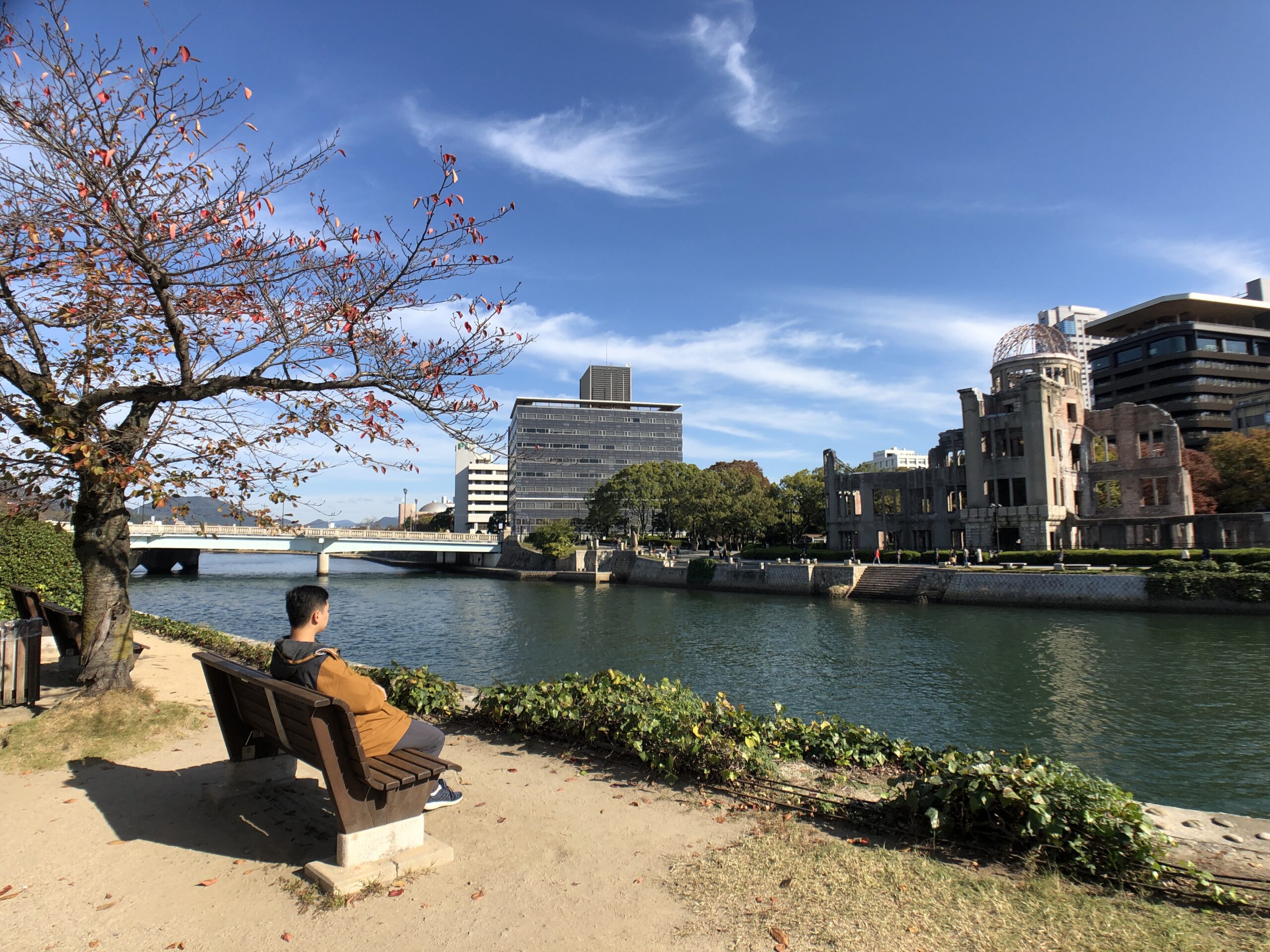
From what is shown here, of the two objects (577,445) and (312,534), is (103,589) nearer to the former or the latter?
(312,534)

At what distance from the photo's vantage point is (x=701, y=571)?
56.2 m

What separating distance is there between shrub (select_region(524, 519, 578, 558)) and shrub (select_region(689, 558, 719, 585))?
57.8 ft

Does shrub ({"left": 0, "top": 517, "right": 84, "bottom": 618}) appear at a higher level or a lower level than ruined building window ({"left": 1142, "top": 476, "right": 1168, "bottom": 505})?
lower

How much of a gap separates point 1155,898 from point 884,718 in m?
12.2

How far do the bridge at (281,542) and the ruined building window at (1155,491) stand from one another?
60.7 metres

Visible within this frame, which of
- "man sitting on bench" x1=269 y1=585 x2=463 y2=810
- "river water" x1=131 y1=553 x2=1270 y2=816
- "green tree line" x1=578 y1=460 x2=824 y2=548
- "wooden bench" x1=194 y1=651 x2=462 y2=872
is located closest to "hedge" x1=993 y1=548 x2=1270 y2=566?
"river water" x1=131 y1=553 x2=1270 y2=816

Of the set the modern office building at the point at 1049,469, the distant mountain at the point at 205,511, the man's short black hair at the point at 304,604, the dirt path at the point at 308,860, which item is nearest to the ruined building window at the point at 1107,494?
the modern office building at the point at 1049,469

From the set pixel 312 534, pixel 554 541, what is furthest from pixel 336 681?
pixel 554 541

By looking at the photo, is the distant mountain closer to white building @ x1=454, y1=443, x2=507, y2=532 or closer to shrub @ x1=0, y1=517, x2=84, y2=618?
shrub @ x1=0, y1=517, x2=84, y2=618

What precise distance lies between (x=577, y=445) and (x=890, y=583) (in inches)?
3154

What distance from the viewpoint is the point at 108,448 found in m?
6.75

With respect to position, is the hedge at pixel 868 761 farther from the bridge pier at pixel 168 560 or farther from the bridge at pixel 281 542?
the bridge pier at pixel 168 560

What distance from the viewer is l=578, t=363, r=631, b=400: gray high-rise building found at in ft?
486

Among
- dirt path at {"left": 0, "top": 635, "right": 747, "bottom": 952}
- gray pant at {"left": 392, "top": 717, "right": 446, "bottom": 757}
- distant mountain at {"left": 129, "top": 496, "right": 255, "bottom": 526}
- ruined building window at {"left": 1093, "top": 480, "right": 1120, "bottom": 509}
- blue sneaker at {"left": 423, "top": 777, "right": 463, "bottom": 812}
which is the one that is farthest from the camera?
ruined building window at {"left": 1093, "top": 480, "right": 1120, "bottom": 509}
